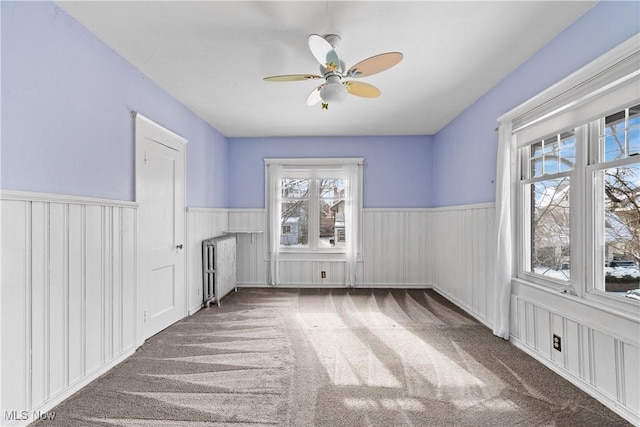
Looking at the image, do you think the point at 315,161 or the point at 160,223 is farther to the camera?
the point at 315,161

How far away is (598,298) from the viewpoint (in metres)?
1.99

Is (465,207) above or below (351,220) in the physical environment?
above

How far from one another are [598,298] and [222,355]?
2.83 m

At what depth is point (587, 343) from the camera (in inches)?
79.4

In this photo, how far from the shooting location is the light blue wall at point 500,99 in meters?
1.82

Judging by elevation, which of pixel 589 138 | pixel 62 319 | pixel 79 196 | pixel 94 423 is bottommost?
pixel 94 423

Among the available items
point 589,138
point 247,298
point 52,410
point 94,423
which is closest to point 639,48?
point 589,138

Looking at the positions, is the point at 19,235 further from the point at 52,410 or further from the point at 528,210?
the point at 528,210

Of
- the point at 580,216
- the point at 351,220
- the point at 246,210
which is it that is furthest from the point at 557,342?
the point at 246,210

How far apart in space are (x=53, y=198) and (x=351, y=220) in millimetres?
3778

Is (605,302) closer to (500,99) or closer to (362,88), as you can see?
(500,99)

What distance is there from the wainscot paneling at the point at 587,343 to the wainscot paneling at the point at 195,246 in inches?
140

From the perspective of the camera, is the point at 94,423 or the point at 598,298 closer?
the point at 94,423

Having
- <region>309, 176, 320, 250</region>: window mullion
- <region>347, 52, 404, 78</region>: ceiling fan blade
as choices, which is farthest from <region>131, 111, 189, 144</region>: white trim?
Answer: <region>309, 176, 320, 250</region>: window mullion
